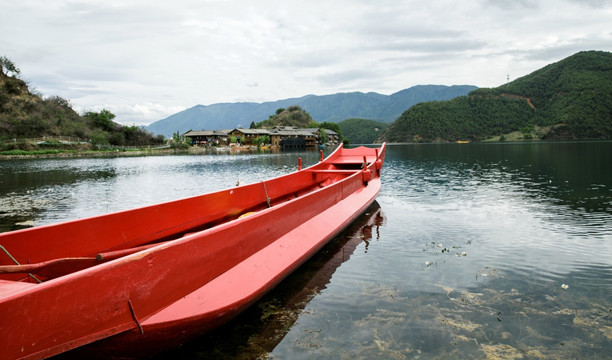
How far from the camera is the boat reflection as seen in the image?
4.85m

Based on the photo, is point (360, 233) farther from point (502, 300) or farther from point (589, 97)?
point (589, 97)

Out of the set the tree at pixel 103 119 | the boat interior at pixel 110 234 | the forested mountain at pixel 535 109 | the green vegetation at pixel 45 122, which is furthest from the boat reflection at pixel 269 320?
the forested mountain at pixel 535 109

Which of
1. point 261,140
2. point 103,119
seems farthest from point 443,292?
point 261,140

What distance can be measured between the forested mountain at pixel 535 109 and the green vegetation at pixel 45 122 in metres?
111

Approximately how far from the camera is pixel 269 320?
575 centimetres

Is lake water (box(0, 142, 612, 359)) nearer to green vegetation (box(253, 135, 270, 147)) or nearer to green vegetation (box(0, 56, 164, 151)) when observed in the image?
green vegetation (box(0, 56, 164, 151))

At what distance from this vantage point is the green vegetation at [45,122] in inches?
2689

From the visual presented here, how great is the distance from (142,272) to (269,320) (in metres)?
2.49

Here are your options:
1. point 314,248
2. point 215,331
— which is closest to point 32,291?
point 215,331

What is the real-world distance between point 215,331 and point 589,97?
14977 cm

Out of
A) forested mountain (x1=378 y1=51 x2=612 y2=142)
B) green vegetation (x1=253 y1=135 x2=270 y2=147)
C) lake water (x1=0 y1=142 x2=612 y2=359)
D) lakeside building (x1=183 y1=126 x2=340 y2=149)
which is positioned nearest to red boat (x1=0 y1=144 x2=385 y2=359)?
lake water (x1=0 y1=142 x2=612 y2=359)

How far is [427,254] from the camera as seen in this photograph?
9.05 m

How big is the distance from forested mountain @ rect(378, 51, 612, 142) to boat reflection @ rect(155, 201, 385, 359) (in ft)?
435

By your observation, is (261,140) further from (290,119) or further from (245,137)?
(290,119)
